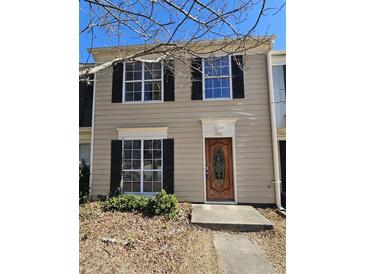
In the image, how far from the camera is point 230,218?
4469mm

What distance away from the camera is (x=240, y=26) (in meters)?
2.17

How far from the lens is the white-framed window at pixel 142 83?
6.41 meters

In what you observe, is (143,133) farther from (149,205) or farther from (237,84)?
(237,84)

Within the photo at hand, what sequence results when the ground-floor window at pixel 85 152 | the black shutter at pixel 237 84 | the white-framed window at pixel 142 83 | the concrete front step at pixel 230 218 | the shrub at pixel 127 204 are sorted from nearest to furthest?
the concrete front step at pixel 230 218 < the shrub at pixel 127 204 < the black shutter at pixel 237 84 < the white-framed window at pixel 142 83 < the ground-floor window at pixel 85 152

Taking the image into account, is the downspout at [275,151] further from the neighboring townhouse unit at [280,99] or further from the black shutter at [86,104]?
the black shutter at [86,104]

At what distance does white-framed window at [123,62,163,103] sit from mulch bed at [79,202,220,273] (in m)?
3.31

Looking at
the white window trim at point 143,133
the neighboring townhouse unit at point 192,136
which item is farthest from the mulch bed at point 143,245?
the white window trim at point 143,133

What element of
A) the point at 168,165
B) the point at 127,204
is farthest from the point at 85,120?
the point at 127,204

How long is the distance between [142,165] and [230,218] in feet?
9.48

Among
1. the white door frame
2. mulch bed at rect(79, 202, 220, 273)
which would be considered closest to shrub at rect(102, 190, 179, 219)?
mulch bed at rect(79, 202, 220, 273)

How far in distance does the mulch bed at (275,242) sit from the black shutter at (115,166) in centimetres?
378

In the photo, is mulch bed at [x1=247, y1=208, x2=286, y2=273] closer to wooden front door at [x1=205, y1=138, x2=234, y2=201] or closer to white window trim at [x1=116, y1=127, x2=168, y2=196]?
wooden front door at [x1=205, y1=138, x2=234, y2=201]
